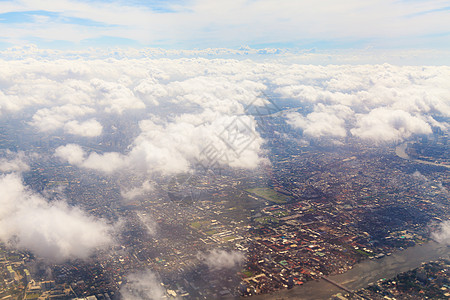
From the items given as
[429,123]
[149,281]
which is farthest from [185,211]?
[429,123]

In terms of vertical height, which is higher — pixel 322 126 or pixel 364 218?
pixel 322 126

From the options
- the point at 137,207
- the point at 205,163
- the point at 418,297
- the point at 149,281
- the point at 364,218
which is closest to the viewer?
the point at 418,297

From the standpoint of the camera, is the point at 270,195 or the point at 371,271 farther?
the point at 270,195

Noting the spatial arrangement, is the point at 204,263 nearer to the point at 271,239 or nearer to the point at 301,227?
the point at 271,239

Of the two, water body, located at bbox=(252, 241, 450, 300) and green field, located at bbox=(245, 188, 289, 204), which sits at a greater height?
green field, located at bbox=(245, 188, 289, 204)

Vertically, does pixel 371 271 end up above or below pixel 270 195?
below
